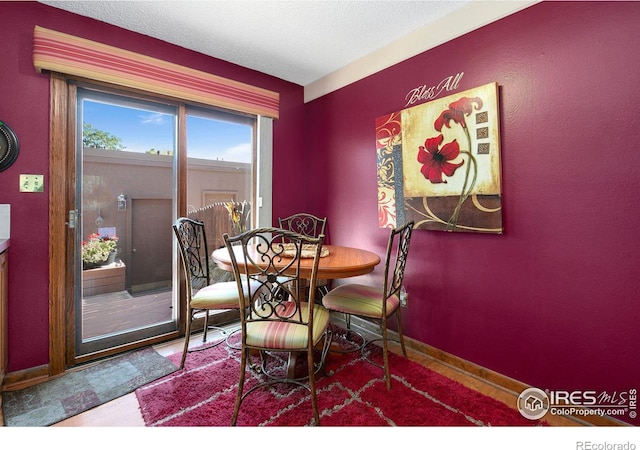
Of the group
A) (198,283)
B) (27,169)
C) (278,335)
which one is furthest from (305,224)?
(27,169)

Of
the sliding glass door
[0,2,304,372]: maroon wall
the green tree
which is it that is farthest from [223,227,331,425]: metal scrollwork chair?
the green tree

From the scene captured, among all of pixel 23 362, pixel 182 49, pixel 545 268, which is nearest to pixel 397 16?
pixel 182 49

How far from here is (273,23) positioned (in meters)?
2.21

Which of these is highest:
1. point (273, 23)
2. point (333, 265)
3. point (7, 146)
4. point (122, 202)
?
point (273, 23)

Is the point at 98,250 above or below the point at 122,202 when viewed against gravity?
below

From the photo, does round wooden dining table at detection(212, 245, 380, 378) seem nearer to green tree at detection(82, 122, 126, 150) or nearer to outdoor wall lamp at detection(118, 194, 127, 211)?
outdoor wall lamp at detection(118, 194, 127, 211)

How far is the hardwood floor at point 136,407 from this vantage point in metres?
1.57

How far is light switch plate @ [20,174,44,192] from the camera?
75.6 inches

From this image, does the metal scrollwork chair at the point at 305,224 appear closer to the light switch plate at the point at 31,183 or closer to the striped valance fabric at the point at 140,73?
the striped valance fabric at the point at 140,73

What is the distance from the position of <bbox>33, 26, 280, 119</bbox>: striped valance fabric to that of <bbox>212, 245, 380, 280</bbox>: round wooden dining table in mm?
1411

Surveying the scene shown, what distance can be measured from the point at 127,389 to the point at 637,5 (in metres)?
3.42

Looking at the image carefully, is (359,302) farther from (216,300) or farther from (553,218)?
(553,218)

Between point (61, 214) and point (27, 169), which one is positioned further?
point (61, 214)

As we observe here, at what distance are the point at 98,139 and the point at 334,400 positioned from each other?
8.29ft
